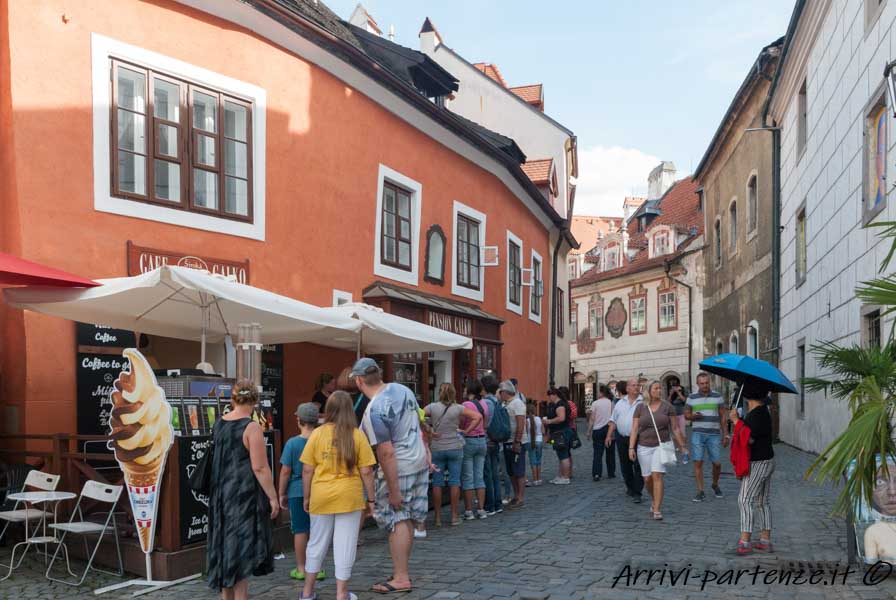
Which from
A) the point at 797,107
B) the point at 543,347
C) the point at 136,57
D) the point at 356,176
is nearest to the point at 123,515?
the point at 136,57

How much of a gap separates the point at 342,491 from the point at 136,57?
20.7ft

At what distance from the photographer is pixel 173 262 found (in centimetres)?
1027

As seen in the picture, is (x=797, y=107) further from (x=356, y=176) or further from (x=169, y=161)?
(x=169, y=161)

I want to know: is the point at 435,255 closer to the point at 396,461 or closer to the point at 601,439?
the point at 601,439

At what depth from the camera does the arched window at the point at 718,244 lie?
2975cm

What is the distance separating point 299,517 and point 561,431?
7131 millimetres

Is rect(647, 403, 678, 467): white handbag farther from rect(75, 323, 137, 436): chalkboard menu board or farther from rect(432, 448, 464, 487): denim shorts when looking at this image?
rect(75, 323, 137, 436): chalkboard menu board

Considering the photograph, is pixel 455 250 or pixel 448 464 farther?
pixel 455 250

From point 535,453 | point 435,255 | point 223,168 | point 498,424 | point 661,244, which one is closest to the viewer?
point 498,424

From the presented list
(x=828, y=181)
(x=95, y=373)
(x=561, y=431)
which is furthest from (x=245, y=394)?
(x=828, y=181)

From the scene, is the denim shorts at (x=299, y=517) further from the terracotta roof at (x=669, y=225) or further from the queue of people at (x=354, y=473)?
the terracotta roof at (x=669, y=225)

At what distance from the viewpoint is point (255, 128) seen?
37.9ft

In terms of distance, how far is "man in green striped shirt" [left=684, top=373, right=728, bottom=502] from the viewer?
1151 cm

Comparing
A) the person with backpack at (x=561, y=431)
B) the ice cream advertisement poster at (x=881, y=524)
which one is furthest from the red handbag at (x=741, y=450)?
the person with backpack at (x=561, y=431)
